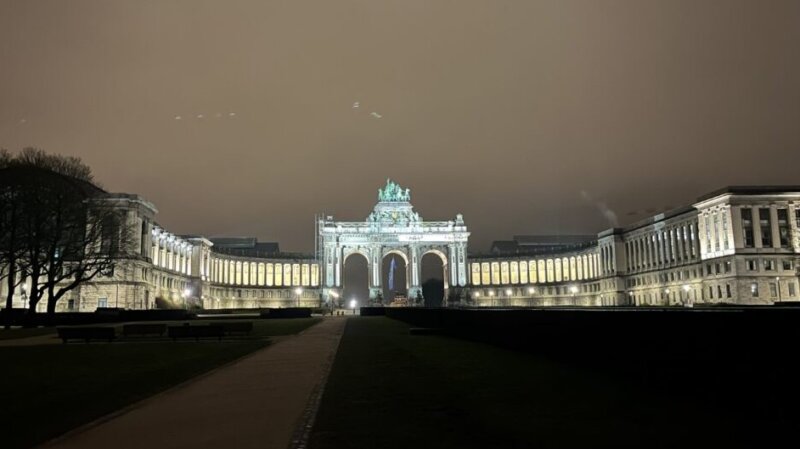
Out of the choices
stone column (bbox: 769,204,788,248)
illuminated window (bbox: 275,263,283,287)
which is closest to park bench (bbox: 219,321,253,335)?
stone column (bbox: 769,204,788,248)

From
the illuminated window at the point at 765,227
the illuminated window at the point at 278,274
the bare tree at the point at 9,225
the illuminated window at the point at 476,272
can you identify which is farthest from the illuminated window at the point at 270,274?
the illuminated window at the point at 765,227

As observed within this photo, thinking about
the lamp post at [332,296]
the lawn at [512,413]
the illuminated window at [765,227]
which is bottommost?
the lawn at [512,413]

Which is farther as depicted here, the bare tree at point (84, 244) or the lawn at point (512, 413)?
the bare tree at point (84, 244)

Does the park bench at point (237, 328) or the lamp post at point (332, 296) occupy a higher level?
the lamp post at point (332, 296)

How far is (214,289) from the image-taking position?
152 meters

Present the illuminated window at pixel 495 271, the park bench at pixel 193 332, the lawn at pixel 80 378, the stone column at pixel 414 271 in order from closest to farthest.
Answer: the lawn at pixel 80 378 < the park bench at pixel 193 332 < the stone column at pixel 414 271 < the illuminated window at pixel 495 271

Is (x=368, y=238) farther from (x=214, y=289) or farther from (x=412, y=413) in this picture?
(x=412, y=413)

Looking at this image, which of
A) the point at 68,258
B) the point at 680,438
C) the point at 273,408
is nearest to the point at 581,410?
the point at 680,438

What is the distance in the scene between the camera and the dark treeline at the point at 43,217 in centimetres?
5931

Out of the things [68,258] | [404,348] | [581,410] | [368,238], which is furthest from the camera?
[368,238]

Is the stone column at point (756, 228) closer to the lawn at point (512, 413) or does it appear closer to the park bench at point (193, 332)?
the park bench at point (193, 332)

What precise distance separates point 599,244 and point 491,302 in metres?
38.9

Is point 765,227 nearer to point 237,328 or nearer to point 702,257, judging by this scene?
point 702,257

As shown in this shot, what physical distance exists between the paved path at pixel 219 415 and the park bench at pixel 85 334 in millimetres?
18811
